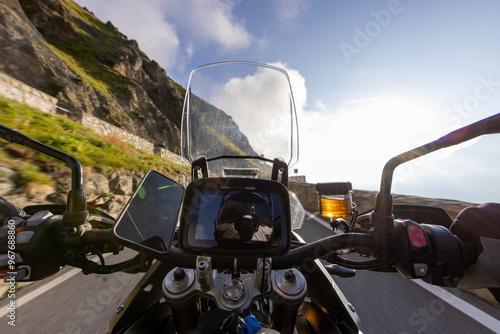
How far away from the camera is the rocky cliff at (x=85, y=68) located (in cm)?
1414

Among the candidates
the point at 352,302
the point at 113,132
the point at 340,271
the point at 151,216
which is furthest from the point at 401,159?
the point at 113,132

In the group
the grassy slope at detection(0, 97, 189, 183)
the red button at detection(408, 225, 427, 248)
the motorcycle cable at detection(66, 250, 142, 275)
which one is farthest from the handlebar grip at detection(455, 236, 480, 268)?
the grassy slope at detection(0, 97, 189, 183)

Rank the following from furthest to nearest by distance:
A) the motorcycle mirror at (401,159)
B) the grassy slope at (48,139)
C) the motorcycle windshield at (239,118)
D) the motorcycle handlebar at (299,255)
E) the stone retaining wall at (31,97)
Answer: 1. the stone retaining wall at (31,97)
2. the grassy slope at (48,139)
3. the motorcycle windshield at (239,118)
4. the motorcycle handlebar at (299,255)
5. the motorcycle mirror at (401,159)

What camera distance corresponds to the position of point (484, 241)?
31.1 inches

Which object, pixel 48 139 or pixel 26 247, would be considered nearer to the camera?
pixel 26 247

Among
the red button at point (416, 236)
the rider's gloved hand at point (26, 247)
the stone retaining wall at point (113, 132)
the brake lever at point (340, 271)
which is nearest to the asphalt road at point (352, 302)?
the brake lever at point (340, 271)

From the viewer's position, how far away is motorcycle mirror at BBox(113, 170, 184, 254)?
81 centimetres

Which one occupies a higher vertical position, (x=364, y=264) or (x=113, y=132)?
(x=113, y=132)

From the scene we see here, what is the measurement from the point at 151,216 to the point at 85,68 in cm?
3889

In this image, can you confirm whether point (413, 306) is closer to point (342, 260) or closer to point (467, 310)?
point (467, 310)

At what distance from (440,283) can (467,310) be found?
2.69m

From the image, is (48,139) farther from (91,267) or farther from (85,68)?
(85,68)

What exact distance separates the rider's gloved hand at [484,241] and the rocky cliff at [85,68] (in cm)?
1986

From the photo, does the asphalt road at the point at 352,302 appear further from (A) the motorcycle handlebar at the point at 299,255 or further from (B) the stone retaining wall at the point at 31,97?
(B) the stone retaining wall at the point at 31,97
